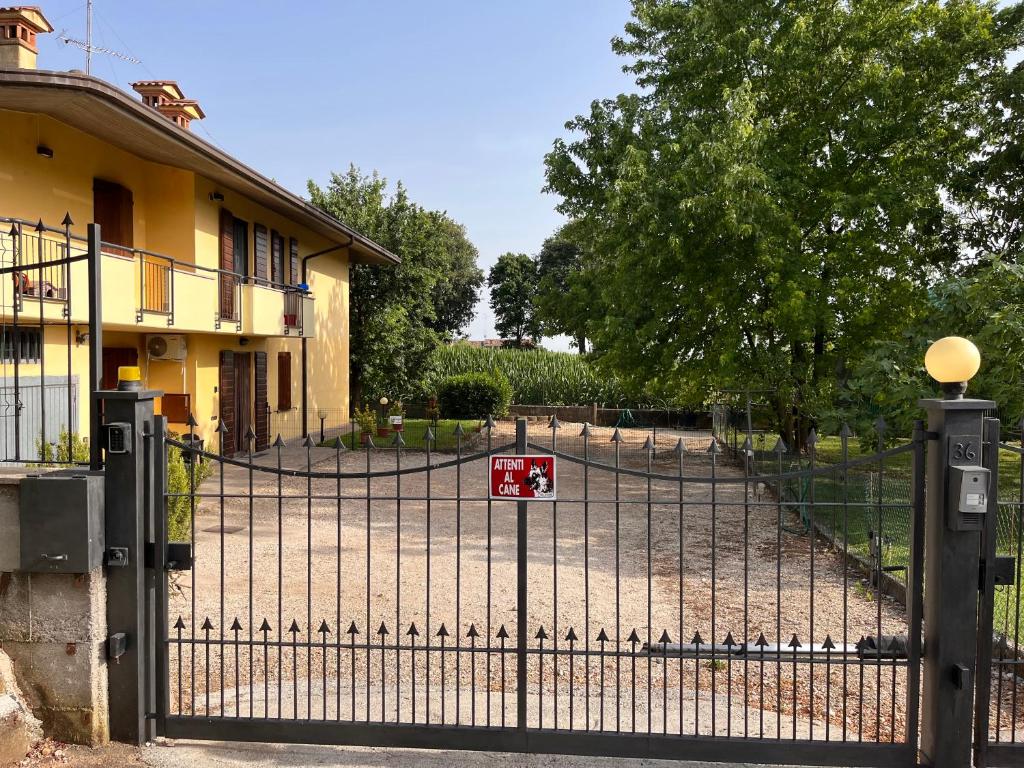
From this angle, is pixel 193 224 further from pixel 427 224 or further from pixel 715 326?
pixel 427 224

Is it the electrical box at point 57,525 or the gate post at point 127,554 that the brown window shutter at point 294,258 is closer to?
the gate post at point 127,554

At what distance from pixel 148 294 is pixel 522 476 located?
1114 centimetres

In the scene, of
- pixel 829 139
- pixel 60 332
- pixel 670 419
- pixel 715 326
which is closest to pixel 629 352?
pixel 715 326

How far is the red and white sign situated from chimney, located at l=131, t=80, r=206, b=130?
49.5ft

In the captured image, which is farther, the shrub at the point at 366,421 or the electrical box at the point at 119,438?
the shrub at the point at 366,421

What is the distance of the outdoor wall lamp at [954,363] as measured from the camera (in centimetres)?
387

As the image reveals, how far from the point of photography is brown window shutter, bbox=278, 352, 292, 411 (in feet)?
71.8

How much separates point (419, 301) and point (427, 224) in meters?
2.86

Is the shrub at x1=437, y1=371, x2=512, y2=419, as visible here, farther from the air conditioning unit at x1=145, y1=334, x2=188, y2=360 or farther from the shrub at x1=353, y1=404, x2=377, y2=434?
the air conditioning unit at x1=145, y1=334, x2=188, y2=360

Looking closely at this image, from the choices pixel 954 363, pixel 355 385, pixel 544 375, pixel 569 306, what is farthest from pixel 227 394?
pixel 544 375

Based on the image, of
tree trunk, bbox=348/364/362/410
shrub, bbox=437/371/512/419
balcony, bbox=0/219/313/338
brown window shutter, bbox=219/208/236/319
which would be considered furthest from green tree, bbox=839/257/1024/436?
tree trunk, bbox=348/364/362/410

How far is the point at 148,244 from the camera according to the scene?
50.3ft

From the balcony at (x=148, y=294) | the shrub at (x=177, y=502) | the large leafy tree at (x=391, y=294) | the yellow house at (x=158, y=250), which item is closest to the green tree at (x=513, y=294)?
the large leafy tree at (x=391, y=294)

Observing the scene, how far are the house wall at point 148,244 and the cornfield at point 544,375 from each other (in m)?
13.2
